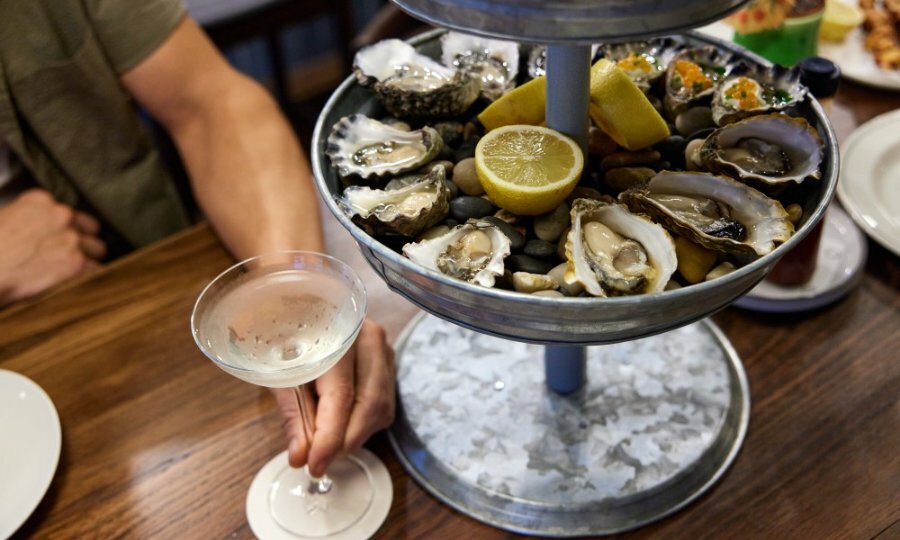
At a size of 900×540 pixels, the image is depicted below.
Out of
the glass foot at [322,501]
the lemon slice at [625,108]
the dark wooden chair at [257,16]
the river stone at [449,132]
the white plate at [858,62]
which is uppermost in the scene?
the lemon slice at [625,108]

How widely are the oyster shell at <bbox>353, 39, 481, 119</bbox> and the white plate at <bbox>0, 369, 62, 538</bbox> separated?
1.53 ft

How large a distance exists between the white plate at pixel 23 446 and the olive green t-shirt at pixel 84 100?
1.45 feet

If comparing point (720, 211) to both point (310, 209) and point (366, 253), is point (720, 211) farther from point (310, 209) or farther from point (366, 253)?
point (310, 209)

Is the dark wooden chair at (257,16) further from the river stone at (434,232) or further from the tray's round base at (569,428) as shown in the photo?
the river stone at (434,232)

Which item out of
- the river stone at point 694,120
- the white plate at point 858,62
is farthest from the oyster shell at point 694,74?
the white plate at point 858,62

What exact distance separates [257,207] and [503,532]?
54cm

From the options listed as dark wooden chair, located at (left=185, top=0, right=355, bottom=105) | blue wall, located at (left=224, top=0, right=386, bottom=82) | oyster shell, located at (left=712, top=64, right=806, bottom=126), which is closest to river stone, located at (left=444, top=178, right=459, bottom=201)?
oyster shell, located at (left=712, top=64, right=806, bottom=126)

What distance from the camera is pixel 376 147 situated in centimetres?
65

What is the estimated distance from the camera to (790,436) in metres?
0.75

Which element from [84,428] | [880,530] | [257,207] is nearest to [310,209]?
[257,207]

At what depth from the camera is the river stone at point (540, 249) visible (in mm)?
569

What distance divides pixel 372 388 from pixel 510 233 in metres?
0.27

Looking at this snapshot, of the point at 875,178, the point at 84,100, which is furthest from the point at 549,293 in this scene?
the point at 84,100

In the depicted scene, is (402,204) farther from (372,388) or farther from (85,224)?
(85,224)
